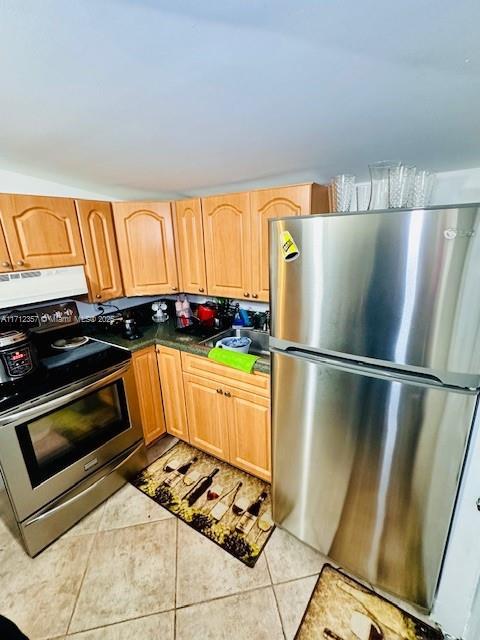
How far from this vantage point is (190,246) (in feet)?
6.82

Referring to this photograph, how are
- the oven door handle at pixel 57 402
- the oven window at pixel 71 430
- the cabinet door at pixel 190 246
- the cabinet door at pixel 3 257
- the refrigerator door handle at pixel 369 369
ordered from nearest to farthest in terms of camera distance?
the refrigerator door handle at pixel 369 369 → the oven door handle at pixel 57 402 → the oven window at pixel 71 430 → the cabinet door at pixel 3 257 → the cabinet door at pixel 190 246

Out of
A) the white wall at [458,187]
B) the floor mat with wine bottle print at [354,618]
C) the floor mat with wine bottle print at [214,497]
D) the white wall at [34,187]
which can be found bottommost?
the floor mat with wine bottle print at [354,618]

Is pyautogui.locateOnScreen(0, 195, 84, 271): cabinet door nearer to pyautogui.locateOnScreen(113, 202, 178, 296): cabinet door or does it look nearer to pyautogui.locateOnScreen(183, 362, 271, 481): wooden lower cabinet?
pyautogui.locateOnScreen(113, 202, 178, 296): cabinet door

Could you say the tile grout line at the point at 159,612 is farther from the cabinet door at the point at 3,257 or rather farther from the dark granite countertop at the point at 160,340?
the cabinet door at the point at 3,257

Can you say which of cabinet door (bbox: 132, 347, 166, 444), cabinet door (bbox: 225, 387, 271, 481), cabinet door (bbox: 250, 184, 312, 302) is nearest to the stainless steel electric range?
cabinet door (bbox: 132, 347, 166, 444)

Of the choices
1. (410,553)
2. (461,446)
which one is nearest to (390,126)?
(461,446)

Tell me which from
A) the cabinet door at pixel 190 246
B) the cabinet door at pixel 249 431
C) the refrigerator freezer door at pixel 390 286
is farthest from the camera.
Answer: the cabinet door at pixel 190 246

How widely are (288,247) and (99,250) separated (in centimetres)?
149

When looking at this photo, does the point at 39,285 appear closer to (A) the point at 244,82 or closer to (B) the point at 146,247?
(B) the point at 146,247

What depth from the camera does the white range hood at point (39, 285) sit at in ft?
5.04

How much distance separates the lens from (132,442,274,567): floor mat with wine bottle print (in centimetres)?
155

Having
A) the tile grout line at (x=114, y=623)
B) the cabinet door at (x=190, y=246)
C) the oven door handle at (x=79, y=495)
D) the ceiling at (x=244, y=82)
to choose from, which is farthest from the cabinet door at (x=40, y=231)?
the tile grout line at (x=114, y=623)

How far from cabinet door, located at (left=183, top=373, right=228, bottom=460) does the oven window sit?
435mm

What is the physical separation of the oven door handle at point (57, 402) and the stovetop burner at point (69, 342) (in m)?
0.42
